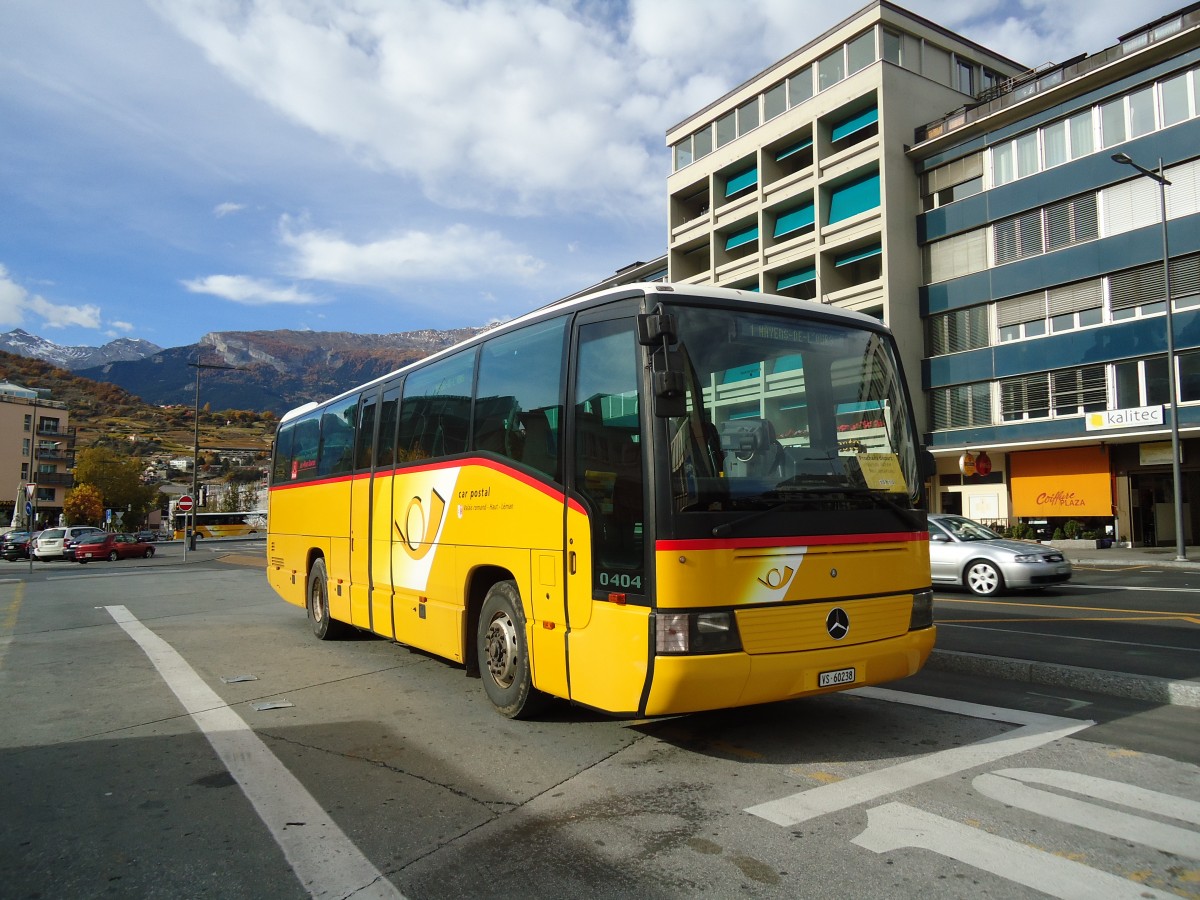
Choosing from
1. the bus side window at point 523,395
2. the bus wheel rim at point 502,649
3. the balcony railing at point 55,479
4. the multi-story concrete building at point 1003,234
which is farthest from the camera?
the balcony railing at point 55,479

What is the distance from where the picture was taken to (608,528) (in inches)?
201

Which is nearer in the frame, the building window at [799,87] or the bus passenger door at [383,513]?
the bus passenger door at [383,513]

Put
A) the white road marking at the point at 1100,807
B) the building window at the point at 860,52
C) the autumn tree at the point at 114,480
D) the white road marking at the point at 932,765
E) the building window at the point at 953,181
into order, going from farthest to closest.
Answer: the autumn tree at the point at 114,480 < the building window at the point at 860,52 < the building window at the point at 953,181 < the white road marking at the point at 932,765 < the white road marking at the point at 1100,807

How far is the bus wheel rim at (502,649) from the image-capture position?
20.2 ft

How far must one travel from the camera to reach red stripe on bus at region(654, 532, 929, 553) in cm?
471

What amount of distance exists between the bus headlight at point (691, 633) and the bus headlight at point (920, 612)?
1.65 m

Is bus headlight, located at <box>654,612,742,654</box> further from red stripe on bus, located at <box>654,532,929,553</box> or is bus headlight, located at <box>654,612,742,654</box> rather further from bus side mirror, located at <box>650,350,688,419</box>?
bus side mirror, located at <box>650,350,688,419</box>

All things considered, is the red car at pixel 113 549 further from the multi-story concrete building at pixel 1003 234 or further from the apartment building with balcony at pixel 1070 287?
the apartment building with balcony at pixel 1070 287

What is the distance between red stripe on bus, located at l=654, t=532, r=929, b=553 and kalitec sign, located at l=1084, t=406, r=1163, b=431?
28618mm

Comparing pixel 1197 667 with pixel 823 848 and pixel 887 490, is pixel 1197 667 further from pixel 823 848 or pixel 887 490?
pixel 823 848

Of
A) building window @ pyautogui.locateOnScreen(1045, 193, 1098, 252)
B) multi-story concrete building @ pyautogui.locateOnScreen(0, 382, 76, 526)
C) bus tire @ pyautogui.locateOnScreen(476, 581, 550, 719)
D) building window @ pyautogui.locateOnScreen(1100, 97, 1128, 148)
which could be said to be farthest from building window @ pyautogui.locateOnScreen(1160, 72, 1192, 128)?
multi-story concrete building @ pyautogui.locateOnScreen(0, 382, 76, 526)

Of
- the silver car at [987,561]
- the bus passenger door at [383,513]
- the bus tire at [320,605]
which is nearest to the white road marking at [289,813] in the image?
the bus passenger door at [383,513]

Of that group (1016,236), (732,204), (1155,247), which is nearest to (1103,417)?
(1155,247)

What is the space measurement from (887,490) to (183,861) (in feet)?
14.9
